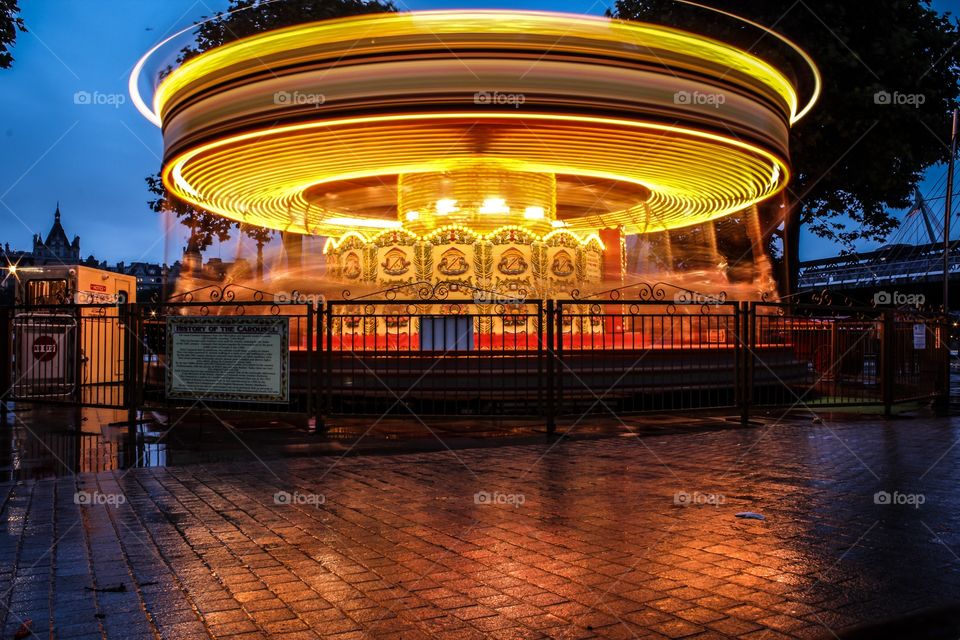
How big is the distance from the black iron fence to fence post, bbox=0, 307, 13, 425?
0.02 m

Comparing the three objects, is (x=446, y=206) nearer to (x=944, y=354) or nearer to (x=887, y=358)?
(x=887, y=358)

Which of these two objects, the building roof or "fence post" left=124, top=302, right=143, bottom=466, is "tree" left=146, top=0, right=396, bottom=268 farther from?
the building roof

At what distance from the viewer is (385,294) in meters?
15.2

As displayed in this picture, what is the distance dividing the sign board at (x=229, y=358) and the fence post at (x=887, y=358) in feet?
27.1

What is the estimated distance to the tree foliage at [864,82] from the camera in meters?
22.4

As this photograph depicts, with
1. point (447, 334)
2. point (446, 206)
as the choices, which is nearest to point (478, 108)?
point (447, 334)

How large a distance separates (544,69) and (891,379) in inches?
257

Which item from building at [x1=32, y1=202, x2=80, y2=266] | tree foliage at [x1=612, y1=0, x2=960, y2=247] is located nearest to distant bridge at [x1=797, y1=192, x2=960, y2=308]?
tree foliage at [x1=612, y1=0, x2=960, y2=247]

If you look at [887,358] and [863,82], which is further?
[863,82]

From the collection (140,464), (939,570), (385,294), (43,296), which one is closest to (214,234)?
(43,296)

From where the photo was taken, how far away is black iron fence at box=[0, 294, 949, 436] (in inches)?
375

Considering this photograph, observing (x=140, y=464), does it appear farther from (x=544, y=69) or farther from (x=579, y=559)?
(x=544, y=69)

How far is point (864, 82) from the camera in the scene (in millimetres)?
22812

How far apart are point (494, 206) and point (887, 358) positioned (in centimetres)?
704
